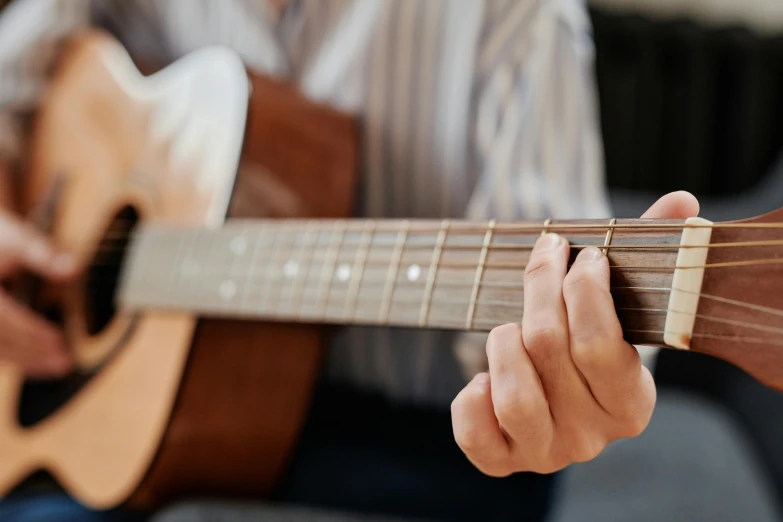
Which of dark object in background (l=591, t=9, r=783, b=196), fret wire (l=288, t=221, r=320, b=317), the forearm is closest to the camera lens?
fret wire (l=288, t=221, r=320, b=317)

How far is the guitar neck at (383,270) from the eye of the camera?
328 millimetres

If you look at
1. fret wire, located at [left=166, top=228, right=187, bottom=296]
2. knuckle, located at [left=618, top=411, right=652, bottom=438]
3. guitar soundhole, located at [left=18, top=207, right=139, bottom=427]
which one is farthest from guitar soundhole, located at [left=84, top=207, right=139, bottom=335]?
knuckle, located at [left=618, top=411, right=652, bottom=438]

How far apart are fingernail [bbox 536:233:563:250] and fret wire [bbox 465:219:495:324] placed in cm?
4

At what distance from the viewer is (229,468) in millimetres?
671

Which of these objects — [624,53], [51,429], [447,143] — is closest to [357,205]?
[447,143]

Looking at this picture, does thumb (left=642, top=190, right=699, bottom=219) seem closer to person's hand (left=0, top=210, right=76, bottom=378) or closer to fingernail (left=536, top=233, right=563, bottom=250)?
fingernail (left=536, top=233, right=563, bottom=250)

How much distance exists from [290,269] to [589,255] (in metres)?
0.27

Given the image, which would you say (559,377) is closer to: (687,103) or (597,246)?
(597,246)

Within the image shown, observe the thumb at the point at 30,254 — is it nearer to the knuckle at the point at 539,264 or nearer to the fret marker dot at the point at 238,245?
the fret marker dot at the point at 238,245

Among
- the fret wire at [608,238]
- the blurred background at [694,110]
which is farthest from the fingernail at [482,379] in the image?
the blurred background at [694,110]

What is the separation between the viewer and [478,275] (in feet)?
1.29

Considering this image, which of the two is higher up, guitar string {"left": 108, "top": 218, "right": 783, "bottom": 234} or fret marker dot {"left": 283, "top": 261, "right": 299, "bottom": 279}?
guitar string {"left": 108, "top": 218, "right": 783, "bottom": 234}

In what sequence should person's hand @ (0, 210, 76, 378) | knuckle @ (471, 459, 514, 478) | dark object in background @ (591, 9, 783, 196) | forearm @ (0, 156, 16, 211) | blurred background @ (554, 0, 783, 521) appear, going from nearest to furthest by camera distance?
knuckle @ (471, 459, 514, 478) < person's hand @ (0, 210, 76, 378) < forearm @ (0, 156, 16, 211) < blurred background @ (554, 0, 783, 521) < dark object in background @ (591, 9, 783, 196)

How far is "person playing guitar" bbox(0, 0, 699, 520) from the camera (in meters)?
0.68
